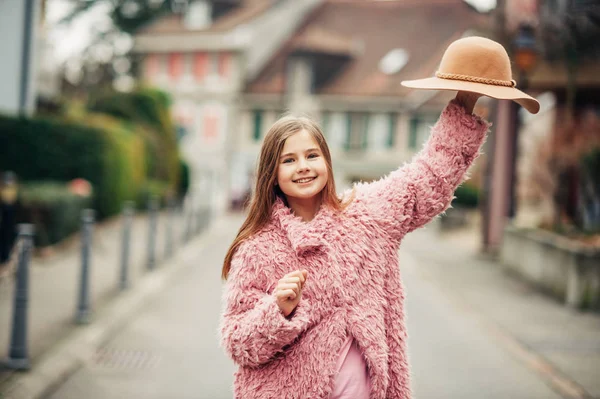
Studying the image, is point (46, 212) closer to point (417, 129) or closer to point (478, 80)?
point (478, 80)

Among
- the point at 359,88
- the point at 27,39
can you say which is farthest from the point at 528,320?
the point at 359,88

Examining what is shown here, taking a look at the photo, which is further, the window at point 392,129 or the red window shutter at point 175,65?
the red window shutter at point 175,65

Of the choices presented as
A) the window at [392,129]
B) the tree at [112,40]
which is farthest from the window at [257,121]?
the tree at [112,40]

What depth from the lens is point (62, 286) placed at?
10023 millimetres

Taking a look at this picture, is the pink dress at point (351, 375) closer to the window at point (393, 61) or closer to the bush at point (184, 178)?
the bush at point (184, 178)

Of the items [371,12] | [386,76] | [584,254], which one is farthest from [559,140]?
[371,12]

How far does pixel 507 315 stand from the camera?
30.9ft

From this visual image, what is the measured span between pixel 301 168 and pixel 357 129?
3612 cm

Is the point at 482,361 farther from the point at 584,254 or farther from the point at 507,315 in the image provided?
the point at 584,254

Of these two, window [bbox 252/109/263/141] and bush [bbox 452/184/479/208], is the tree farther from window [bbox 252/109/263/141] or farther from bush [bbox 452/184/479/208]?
bush [bbox 452/184/479/208]

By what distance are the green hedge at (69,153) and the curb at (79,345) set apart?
645 cm

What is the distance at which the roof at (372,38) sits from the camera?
126 feet

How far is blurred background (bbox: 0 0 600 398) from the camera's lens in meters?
9.51

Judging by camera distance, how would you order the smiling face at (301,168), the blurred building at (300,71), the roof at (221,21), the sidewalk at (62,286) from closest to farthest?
the smiling face at (301,168), the sidewalk at (62,286), the blurred building at (300,71), the roof at (221,21)
